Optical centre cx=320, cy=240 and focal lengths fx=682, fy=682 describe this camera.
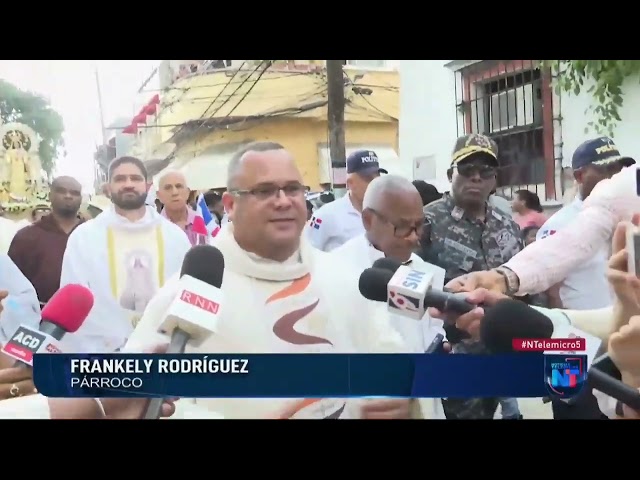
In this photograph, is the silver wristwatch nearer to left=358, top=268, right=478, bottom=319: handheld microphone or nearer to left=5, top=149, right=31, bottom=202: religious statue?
left=358, top=268, right=478, bottom=319: handheld microphone

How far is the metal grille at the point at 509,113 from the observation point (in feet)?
9.84

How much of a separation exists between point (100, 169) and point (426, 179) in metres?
1.43

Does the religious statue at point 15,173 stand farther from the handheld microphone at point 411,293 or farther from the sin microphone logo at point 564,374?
the sin microphone logo at point 564,374

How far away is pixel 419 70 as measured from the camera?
3.07 metres

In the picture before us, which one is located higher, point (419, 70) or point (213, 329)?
point (419, 70)

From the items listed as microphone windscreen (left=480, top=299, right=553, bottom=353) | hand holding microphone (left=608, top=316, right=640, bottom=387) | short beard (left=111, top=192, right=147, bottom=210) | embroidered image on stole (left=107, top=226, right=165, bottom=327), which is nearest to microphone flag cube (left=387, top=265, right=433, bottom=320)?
microphone windscreen (left=480, top=299, right=553, bottom=353)

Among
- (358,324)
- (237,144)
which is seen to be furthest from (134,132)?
(358,324)

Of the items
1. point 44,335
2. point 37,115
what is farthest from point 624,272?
point 37,115

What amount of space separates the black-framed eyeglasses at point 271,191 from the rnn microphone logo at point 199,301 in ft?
1.55

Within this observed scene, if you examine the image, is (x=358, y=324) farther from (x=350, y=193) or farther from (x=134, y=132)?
(x=134, y=132)

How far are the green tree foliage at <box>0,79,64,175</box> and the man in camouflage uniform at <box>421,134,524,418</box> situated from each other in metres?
1.67

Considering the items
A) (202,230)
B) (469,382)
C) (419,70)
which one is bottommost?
(469,382)

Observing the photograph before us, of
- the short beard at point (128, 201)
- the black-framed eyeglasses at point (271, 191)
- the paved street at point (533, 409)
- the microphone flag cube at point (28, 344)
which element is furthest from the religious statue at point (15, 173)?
the paved street at point (533, 409)

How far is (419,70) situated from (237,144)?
0.89 meters
